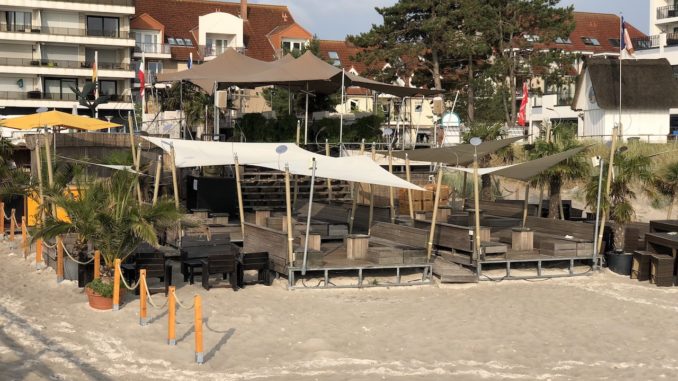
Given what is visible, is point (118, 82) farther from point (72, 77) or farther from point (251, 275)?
point (251, 275)

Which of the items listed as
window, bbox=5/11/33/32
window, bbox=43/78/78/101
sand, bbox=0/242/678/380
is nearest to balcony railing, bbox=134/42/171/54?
window, bbox=43/78/78/101

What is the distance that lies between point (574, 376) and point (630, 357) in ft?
4.21

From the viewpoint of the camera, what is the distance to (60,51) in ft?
195

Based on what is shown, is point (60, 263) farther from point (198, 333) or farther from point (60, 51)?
point (60, 51)

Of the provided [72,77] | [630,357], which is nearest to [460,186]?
[630,357]

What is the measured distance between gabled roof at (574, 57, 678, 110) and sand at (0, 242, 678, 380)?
26.3m

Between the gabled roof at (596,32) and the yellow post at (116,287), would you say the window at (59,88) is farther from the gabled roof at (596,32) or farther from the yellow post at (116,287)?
the yellow post at (116,287)

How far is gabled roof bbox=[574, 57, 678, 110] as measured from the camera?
40625mm

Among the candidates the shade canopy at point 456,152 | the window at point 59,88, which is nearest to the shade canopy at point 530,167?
the shade canopy at point 456,152

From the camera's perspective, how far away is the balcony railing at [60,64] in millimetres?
57625

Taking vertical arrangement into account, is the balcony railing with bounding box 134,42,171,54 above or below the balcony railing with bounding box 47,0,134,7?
below

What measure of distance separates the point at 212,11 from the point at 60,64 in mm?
14005

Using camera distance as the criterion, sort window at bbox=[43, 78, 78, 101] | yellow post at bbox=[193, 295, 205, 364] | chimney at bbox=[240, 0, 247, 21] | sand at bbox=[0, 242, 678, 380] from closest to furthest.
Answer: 1. yellow post at bbox=[193, 295, 205, 364]
2. sand at bbox=[0, 242, 678, 380]
3. window at bbox=[43, 78, 78, 101]
4. chimney at bbox=[240, 0, 247, 21]

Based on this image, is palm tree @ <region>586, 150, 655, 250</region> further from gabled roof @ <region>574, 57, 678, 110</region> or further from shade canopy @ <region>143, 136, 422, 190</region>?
gabled roof @ <region>574, 57, 678, 110</region>
